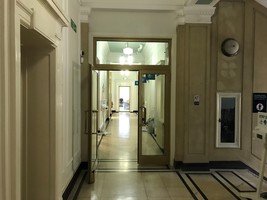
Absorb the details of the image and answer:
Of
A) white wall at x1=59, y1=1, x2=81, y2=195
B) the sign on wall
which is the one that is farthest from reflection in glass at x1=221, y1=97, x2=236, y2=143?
white wall at x1=59, y1=1, x2=81, y2=195

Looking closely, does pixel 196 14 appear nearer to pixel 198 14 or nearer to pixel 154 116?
pixel 198 14

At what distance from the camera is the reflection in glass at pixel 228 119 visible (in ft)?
18.3

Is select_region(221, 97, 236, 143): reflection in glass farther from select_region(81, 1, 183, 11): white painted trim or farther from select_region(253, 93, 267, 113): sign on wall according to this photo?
select_region(81, 1, 183, 11): white painted trim

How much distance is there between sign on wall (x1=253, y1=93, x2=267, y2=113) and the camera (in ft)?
18.3

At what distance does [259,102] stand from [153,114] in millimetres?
2562

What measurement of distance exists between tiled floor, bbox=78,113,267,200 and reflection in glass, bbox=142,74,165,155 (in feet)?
1.83

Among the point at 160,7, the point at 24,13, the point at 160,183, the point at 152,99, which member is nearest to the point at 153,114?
the point at 152,99

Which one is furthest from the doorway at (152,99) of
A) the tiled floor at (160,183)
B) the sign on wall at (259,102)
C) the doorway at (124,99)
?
the doorway at (124,99)

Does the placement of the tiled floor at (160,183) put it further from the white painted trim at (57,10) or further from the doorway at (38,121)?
the white painted trim at (57,10)

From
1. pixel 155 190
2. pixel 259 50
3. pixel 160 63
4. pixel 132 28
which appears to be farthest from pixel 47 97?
pixel 259 50

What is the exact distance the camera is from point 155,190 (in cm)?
423

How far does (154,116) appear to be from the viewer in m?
6.56

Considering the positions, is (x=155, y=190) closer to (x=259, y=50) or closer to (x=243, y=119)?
(x=243, y=119)

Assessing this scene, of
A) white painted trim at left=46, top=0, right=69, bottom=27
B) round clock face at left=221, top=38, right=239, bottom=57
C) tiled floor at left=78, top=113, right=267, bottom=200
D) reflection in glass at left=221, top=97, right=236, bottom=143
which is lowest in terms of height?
tiled floor at left=78, top=113, right=267, bottom=200
